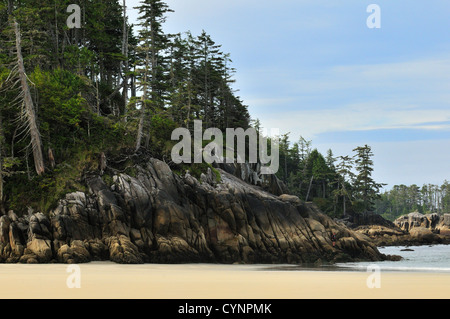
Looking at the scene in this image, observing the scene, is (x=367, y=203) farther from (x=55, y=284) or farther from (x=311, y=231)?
(x=55, y=284)

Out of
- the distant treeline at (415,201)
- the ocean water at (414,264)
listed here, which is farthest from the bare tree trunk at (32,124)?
the distant treeline at (415,201)

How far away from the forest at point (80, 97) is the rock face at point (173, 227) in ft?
5.82

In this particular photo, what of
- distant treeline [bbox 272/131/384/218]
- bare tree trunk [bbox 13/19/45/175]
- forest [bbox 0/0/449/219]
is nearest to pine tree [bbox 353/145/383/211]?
distant treeline [bbox 272/131/384/218]

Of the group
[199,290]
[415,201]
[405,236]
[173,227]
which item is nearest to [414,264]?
[173,227]

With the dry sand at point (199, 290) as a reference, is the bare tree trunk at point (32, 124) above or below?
above

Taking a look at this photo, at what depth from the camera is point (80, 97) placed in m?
30.8

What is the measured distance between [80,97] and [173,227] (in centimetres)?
1260

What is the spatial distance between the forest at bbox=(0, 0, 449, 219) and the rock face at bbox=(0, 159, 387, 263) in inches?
69.8

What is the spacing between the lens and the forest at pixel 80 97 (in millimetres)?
26766

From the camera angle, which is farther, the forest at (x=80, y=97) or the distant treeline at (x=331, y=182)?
the distant treeline at (x=331, y=182)

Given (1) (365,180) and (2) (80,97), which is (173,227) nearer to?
(2) (80,97)

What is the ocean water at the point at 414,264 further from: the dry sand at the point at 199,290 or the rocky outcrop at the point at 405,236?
the rocky outcrop at the point at 405,236

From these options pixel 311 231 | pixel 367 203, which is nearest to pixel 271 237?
pixel 311 231
